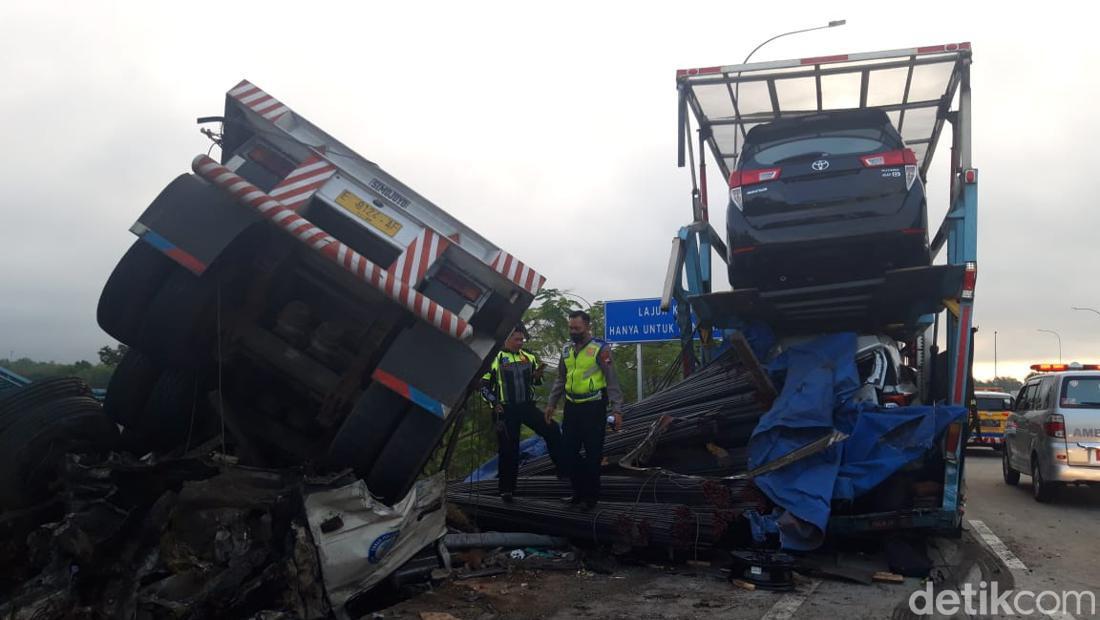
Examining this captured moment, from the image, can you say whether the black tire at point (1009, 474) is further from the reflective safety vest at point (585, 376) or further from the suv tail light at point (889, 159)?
the reflective safety vest at point (585, 376)

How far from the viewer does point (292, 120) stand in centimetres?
549

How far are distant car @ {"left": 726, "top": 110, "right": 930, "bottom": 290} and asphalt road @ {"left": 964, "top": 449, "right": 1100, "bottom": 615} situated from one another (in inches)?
99.8

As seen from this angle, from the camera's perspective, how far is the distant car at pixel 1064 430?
1039 cm

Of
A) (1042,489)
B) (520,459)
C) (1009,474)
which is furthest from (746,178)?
(1009,474)

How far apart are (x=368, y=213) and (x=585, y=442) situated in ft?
8.82

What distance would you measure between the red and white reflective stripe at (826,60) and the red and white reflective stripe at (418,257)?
13.4 feet

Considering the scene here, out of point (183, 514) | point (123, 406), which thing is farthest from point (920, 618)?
point (123, 406)

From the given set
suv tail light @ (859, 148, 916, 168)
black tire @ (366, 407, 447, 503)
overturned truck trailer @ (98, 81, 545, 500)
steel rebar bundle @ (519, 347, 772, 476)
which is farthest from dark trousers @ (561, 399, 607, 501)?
suv tail light @ (859, 148, 916, 168)

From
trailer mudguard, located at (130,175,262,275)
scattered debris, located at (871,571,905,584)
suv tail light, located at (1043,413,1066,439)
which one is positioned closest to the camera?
trailer mudguard, located at (130,175,262,275)

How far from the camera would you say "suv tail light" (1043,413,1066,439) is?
415 inches

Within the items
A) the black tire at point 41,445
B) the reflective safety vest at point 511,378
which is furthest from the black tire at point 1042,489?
the black tire at point 41,445

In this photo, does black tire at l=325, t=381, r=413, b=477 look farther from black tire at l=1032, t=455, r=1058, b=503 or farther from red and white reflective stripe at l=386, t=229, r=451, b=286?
black tire at l=1032, t=455, r=1058, b=503

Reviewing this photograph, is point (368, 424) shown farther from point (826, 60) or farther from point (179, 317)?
point (826, 60)

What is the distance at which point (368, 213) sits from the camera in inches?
210
